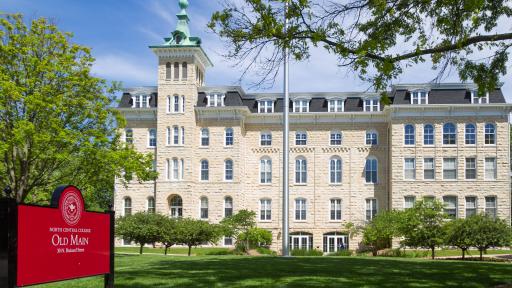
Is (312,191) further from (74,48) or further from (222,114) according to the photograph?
(74,48)

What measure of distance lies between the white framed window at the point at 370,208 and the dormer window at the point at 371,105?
7189 millimetres

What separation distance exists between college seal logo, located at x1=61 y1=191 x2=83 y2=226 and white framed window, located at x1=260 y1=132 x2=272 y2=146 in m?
42.5

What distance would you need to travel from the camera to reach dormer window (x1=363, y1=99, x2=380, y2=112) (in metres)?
50.3

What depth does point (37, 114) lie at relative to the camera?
88.3ft

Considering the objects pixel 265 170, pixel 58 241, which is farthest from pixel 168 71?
pixel 58 241

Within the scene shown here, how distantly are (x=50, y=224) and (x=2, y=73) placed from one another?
20099 millimetres

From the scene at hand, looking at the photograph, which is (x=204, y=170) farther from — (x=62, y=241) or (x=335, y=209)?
(x=62, y=241)

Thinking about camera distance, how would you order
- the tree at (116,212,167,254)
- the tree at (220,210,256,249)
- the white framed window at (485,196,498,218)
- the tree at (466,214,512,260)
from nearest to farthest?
1. the tree at (466,214,512,260)
2. the tree at (116,212,167,254)
3. the tree at (220,210,256,249)
4. the white framed window at (485,196,498,218)

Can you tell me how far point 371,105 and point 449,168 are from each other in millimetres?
7835

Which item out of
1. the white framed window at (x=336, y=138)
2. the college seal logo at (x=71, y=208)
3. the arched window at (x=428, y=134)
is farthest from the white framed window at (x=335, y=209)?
the college seal logo at (x=71, y=208)

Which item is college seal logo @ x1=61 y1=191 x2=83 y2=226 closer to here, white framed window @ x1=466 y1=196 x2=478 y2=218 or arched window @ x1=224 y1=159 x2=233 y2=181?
arched window @ x1=224 y1=159 x2=233 y2=181

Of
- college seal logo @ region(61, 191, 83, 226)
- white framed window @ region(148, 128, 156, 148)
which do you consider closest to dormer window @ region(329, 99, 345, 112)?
white framed window @ region(148, 128, 156, 148)

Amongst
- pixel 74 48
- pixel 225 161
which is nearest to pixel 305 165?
pixel 225 161

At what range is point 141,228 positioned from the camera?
3591 centimetres
